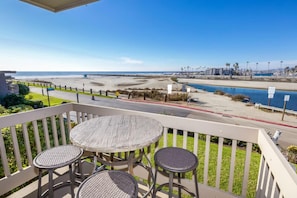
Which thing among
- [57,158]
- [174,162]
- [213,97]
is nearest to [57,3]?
[57,158]

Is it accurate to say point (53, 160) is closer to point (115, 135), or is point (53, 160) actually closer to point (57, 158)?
point (57, 158)

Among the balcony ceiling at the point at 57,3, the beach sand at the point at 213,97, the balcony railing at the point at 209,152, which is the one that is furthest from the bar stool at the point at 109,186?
the beach sand at the point at 213,97

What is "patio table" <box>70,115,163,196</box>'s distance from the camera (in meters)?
0.92

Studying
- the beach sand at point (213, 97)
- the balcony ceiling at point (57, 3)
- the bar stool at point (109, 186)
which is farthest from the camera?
the beach sand at point (213, 97)

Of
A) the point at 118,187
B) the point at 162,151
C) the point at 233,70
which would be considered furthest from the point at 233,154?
the point at 233,70

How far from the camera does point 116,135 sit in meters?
1.08

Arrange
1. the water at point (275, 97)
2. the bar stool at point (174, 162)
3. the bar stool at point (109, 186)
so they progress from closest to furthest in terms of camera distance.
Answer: the bar stool at point (109, 186)
the bar stool at point (174, 162)
the water at point (275, 97)

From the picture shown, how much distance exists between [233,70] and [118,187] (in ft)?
225

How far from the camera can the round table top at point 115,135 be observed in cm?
92

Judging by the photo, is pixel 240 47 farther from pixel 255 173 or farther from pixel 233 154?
pixel 233 154

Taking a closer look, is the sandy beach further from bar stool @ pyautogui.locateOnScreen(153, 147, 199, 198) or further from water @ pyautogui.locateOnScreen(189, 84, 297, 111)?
bar stool @ pyautogui.locateOnScreen(153, 147, 199, 198)

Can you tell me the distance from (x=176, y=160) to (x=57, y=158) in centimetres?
97

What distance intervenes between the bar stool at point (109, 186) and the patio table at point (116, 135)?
0.50 ft

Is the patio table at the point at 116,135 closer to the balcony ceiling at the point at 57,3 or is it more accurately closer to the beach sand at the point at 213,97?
the balcony ceiling at the point at 57,3
